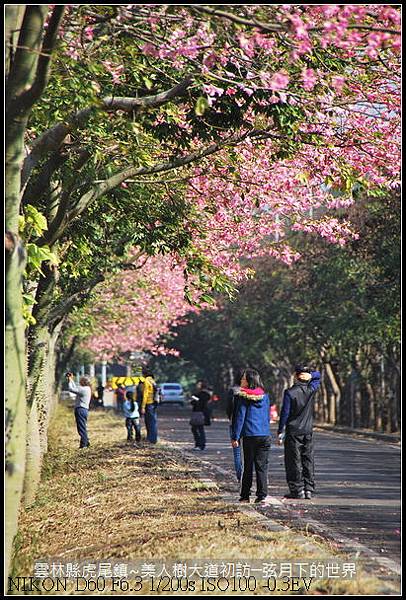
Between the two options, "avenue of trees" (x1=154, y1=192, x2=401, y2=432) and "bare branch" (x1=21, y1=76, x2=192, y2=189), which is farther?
"avenue of trees" (x1=154, y1=192, x2=401, y2=432)

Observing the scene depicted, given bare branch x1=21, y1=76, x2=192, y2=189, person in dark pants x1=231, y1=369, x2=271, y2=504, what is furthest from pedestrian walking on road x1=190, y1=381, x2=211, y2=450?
bare branch x1=21, y1=76, x2=192, y2=189

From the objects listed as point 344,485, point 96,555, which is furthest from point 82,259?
point 96,555

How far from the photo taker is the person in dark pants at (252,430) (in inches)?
624

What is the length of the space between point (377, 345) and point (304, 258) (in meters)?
4.83

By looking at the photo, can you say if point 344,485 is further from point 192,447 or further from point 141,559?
point 192,447

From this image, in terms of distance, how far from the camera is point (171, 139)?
14.6m

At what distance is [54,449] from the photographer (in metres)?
26.8

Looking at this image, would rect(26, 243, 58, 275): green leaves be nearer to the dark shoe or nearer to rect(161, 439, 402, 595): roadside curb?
rect(161, 439, 402, 595): roadside curb

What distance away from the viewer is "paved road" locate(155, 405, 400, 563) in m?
13.5

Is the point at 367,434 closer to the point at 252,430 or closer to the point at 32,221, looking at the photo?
the point at 252,430

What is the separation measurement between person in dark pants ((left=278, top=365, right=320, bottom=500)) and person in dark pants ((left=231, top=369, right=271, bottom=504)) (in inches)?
23.8

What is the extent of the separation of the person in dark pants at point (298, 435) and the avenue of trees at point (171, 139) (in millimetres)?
1773

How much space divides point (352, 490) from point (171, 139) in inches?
252

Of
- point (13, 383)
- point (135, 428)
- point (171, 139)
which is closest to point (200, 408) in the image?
point (135, 428)
